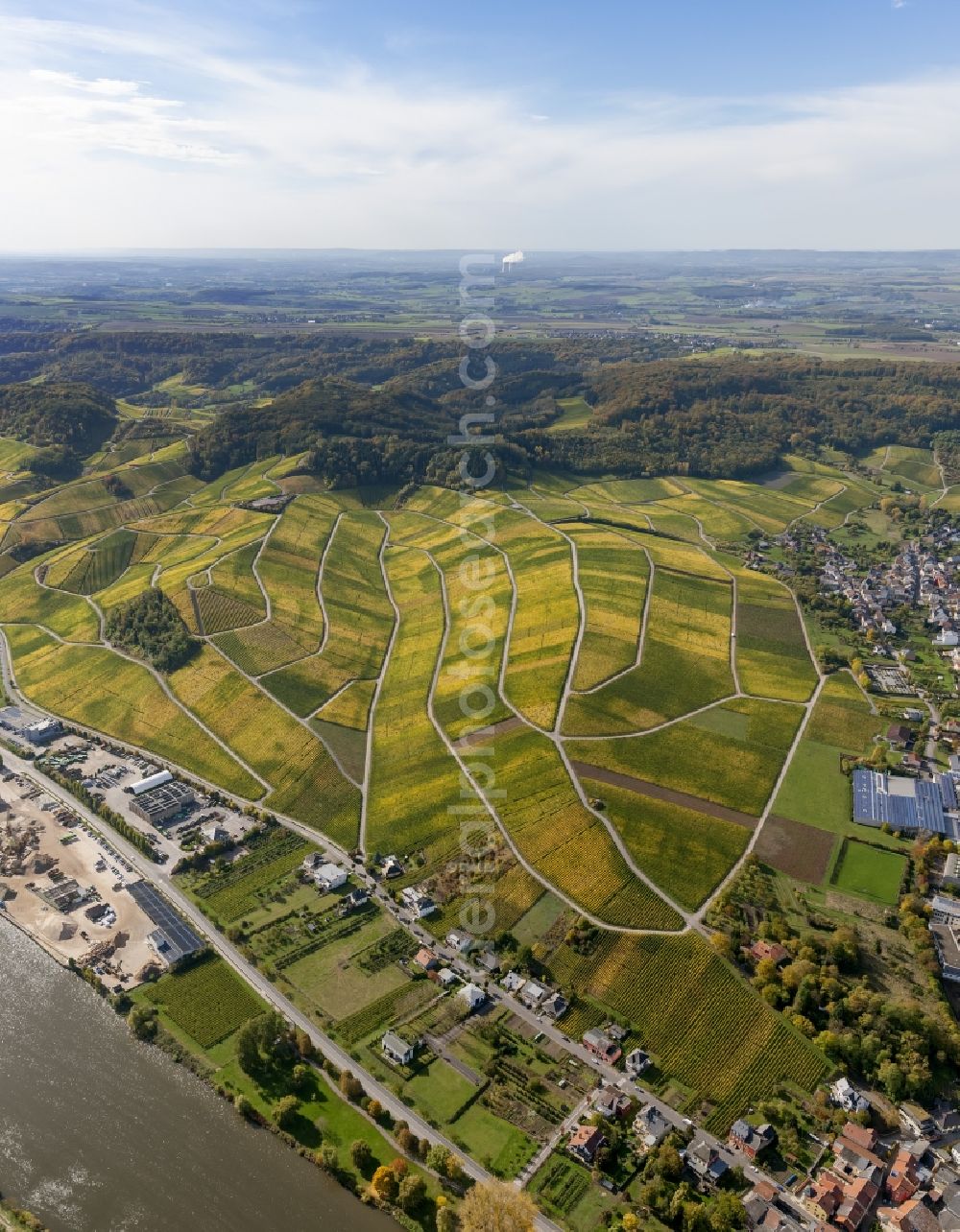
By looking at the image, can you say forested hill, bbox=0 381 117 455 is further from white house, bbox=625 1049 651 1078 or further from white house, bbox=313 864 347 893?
white house, bbox=625 1049 651 1078

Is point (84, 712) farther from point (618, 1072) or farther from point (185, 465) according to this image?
point (185, 465)

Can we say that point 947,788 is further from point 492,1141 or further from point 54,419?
point 54,419

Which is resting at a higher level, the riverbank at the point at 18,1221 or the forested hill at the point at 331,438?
the forested hill at the point at 331,438

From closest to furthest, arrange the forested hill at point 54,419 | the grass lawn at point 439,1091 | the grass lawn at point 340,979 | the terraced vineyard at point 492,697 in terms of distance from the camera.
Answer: the grass lawn at point 439,1091 < the grass lawn at point 340,979 < the terraced vineyard at point 492,697 < the forested hill at point 54,419

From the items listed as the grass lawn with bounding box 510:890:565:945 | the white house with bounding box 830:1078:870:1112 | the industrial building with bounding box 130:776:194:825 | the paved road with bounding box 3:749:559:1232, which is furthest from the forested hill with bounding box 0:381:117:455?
the white house with bounding box 830:1078:870:1112

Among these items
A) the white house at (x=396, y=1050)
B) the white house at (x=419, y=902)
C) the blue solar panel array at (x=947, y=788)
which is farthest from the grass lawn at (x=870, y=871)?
the white house at (x=396, y=1050)

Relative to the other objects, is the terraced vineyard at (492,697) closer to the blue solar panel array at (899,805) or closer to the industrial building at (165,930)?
the industrial building at (165,930)

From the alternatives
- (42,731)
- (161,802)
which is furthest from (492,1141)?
(42,731)
